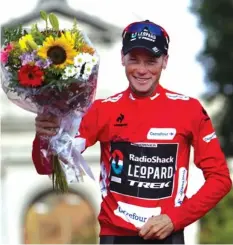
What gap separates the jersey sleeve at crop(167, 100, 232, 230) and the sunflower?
21.8 inches

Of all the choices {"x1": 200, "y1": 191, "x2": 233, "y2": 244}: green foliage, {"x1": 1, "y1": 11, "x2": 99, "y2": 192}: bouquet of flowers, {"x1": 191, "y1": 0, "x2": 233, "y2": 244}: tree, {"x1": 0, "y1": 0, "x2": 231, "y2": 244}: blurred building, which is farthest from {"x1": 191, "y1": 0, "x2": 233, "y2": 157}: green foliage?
{"x1": 1, "y1": 11, "x2": 99, "y2": 192}: bouquet of flowers

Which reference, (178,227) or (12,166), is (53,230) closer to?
(12,166)

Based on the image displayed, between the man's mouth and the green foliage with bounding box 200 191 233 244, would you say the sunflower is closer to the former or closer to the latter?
the man's mouth

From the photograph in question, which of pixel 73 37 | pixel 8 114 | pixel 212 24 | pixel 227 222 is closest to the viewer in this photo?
pixel 73 37

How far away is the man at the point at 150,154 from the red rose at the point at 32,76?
0.18m

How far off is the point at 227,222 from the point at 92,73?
9.35m

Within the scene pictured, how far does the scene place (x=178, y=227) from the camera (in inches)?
122

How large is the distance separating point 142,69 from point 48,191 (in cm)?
696

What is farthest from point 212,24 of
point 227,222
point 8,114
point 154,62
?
point 154,62

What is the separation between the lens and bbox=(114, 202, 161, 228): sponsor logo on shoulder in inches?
122

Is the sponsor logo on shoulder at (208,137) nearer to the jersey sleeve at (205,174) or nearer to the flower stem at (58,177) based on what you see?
the jersey sleeve at (205,174)

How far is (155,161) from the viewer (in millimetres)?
3084

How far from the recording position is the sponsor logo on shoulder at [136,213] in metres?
3.09

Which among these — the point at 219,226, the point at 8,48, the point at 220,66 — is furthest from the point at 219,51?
the point at 8,48
